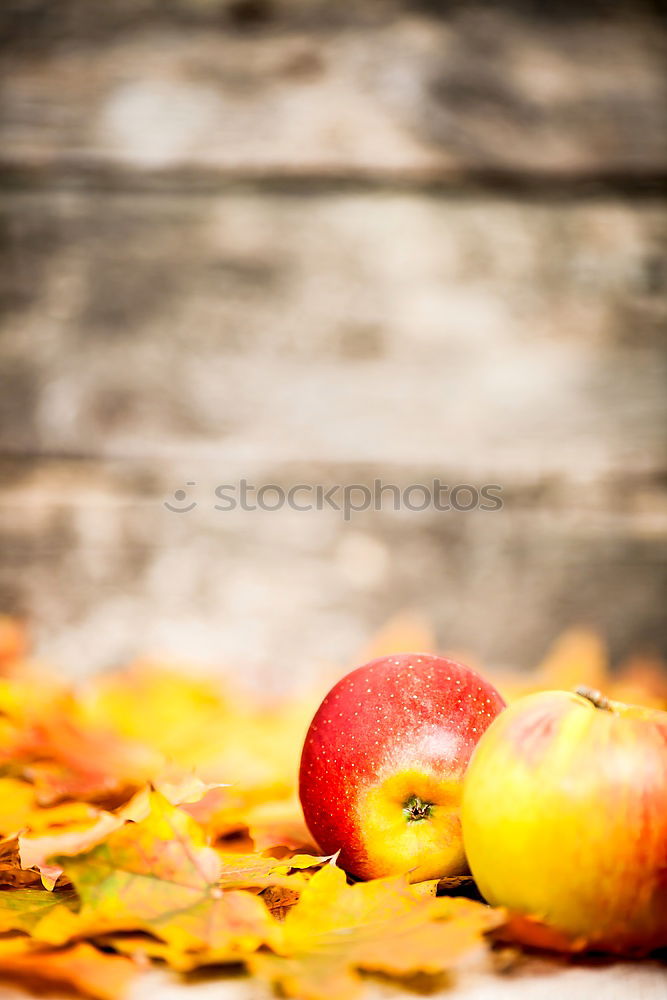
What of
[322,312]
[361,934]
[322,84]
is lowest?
[361,934]

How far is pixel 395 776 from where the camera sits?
513mm

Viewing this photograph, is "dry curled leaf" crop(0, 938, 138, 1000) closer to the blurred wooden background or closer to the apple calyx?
the apple calyx

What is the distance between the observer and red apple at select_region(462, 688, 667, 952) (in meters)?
0.40

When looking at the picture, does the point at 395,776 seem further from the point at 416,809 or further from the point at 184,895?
the point at 184,895

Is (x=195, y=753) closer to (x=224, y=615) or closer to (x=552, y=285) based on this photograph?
(x=224, y=615)

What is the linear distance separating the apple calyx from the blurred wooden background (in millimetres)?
812

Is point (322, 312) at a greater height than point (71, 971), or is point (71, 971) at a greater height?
point (322, 312)

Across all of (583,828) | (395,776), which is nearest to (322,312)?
(395,776)

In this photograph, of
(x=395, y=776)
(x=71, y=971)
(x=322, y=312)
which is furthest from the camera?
(x=322, y=312)

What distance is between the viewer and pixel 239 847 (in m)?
0.59

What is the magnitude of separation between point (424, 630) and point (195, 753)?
0.53 metres

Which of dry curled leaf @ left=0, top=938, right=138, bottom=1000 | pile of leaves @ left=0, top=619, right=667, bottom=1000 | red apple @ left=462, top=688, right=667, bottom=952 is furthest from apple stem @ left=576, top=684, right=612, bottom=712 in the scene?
dry curled leaf @ left=0, top=938, right=138, bottom=1000

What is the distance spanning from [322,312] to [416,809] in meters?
0.97

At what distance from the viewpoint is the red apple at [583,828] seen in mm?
401
